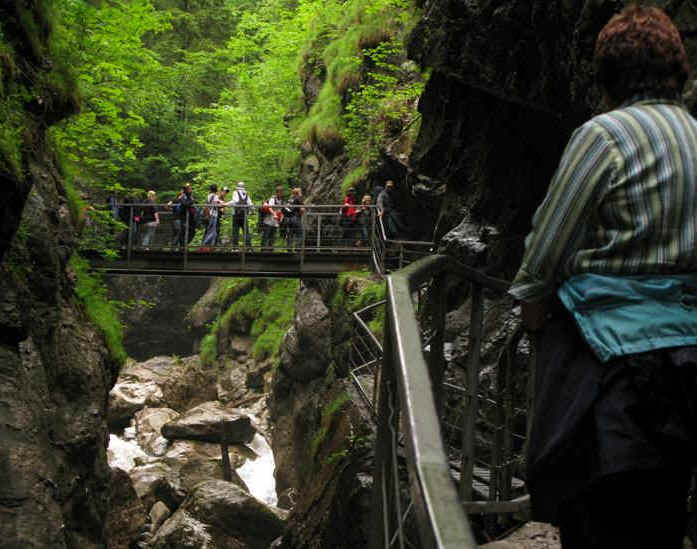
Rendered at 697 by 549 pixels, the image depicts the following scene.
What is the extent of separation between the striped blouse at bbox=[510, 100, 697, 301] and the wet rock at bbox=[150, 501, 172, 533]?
16372 millimetres

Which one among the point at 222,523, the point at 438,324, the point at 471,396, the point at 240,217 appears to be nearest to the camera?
the point at 438,324

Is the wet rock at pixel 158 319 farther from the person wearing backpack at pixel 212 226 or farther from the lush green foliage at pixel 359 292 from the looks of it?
the lush green foliage at pixel 359 292

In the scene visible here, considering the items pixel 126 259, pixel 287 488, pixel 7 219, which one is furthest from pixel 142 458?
pixel 7 219

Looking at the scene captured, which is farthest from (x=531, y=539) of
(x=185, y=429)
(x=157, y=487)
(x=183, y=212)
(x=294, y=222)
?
(x=185, y=429)

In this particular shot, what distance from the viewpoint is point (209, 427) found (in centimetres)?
2316

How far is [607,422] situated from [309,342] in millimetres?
19052

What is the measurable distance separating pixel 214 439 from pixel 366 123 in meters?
10.5

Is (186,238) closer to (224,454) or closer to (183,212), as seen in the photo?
(183,212)

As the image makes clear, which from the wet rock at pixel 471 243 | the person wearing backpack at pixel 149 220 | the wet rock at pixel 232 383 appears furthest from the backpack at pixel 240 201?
the wet rock at pixel 471 243

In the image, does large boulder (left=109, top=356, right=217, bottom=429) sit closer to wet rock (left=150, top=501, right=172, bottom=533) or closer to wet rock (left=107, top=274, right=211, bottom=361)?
wet rock (left=107, top=274, right=211, bottom=361)

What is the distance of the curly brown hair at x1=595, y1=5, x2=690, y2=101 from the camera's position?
1.86 m

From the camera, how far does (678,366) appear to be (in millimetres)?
1639

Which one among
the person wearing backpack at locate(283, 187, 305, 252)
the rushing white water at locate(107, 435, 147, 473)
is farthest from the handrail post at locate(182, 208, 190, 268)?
the rushing white water at locate(107, 435, 147, 473)

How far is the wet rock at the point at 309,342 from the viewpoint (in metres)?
20.3
